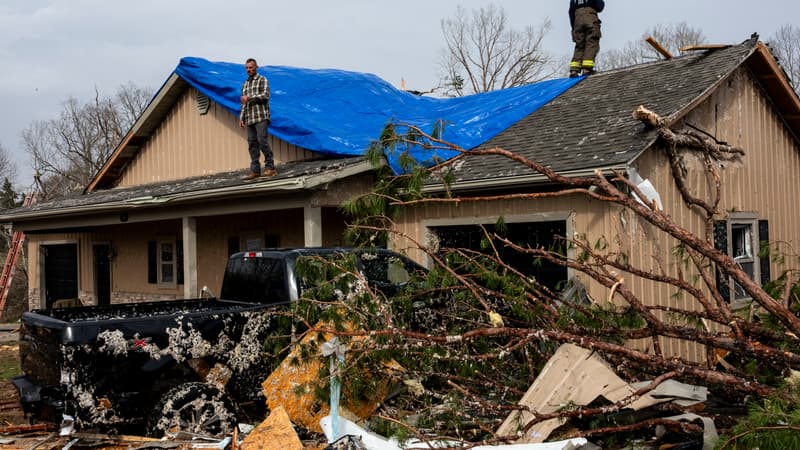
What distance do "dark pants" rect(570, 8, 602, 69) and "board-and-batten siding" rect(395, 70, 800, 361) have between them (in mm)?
3487

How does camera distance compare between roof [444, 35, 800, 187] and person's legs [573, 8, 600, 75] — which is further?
person's legs [573, 8, 600, 75]

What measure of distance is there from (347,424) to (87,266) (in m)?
16.1

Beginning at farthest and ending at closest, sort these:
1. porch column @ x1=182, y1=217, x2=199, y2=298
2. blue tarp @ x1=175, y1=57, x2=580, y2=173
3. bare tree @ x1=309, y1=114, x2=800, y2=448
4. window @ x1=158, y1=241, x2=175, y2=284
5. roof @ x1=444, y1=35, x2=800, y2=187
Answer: window @ x1=158, y1=241, x2=175, y2=284
porch column @ x1=182, y1=217, x2=199, y2=298
blue tarp @ x1=175, y1=57, x2=580, y2=173
roof @ x1=444, y1=35, x2=800, y2=187
bare tree @ x1=309, y1=114, x2=800, y2=448

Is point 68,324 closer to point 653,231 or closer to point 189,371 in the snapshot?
point 189,371

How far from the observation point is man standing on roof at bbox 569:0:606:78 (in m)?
14.5

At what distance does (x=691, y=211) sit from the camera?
10.1m

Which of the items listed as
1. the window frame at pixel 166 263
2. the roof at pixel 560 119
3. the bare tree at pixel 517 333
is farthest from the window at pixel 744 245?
the window frame at pixel 166 263

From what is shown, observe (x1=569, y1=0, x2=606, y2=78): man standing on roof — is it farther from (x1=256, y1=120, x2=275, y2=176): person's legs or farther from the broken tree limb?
(x1=256, y1=120, x2=275, y2=176): person's legs

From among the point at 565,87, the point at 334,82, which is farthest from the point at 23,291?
the point at 565,87

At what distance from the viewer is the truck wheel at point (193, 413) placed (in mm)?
6020

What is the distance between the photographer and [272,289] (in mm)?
7809

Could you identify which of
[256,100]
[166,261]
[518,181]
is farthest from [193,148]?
[518,181]

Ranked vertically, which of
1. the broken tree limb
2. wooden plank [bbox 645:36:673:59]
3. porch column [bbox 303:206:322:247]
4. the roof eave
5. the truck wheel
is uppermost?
wooden plank [bbox 645:36:673:59]

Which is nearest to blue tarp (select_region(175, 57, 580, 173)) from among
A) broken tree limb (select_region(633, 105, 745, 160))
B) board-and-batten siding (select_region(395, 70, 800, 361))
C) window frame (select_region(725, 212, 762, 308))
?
board-and-batten siding (select_region(395, 70, 800, 361))
